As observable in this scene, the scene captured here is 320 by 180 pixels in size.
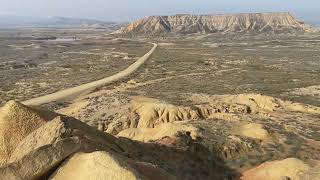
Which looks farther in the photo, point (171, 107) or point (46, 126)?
point (171, 107)

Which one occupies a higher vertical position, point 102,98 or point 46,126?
point 46,126

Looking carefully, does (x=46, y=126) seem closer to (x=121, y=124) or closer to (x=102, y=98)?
(x=121, y=124)

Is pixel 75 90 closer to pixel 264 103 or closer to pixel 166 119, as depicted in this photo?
pixel 166 119

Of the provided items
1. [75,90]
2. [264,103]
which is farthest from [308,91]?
[75,90]

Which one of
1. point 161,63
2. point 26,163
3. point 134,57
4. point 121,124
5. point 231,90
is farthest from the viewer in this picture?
point 134,57

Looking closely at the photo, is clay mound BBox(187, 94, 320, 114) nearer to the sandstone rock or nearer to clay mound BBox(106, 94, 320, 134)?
clay mound BBox(106, 94, 320, 134)

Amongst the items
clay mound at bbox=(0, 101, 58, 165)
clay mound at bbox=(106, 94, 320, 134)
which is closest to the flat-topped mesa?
clay mound at bbox=(106, 94, 320, 134)

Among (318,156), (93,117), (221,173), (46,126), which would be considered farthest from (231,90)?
(46,126)
